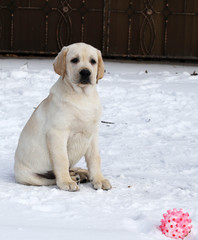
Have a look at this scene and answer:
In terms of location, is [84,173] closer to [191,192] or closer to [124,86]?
[191,192]

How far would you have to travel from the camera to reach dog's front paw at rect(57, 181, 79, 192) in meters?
3.59

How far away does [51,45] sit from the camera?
10.7 metres

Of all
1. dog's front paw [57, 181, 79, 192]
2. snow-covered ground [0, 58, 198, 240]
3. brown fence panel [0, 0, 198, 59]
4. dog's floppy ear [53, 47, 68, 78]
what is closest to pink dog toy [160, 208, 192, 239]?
snow-covered ground [0, 58, 198, 240]

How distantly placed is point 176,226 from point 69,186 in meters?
1.09

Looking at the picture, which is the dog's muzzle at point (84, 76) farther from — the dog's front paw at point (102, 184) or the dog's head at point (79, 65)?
the dog's front paw at point (102, 184)

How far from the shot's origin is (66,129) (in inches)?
144

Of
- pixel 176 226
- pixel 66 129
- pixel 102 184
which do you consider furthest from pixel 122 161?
pixel 176 226

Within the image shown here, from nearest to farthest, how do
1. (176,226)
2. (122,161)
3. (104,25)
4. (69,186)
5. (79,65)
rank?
(176,226) → (69,186) → (79,65) → (122,161) → (104,25)

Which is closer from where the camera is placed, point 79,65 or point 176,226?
point 176,226

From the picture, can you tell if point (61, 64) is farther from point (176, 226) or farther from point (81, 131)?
point (176, 226)

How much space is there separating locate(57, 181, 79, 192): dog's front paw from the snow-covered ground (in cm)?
6

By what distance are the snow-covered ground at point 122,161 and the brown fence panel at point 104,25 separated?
3.92 feet

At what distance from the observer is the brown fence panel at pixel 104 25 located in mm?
10539

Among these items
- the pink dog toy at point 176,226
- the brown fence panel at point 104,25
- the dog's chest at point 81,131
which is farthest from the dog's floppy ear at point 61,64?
Result: the brown fence panel at point 104,25
